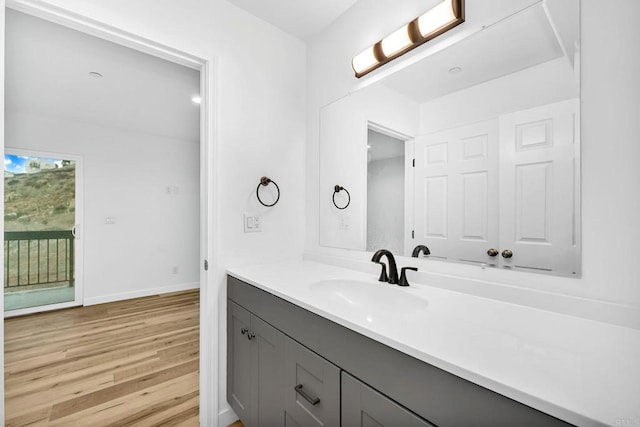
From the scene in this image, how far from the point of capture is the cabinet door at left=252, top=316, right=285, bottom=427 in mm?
1209

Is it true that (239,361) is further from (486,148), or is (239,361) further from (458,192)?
(486,148)

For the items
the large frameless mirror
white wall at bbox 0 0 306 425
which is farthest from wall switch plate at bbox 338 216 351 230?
white wall at bbox 0 0 306 425

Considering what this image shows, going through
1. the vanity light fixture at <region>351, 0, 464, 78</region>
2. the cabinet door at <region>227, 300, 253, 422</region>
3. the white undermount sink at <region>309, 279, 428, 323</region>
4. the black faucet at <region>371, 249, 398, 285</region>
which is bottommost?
the cabinet door at <region>227, 300, 253, 422</region>

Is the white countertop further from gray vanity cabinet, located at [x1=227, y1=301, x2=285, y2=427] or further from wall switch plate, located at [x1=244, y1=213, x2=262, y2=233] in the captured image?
wall switch plate, located at [x1=244, y1=213, x2=262, y2=233]

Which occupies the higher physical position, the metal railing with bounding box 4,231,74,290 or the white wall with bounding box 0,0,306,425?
the white wall with bounding box 0,0,306,425

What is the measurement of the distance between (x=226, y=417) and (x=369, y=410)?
1226mm

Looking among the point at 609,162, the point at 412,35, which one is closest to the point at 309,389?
the point at 609,162

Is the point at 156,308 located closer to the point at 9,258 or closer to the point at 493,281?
the point at 9,258

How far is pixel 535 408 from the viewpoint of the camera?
1.70 feet

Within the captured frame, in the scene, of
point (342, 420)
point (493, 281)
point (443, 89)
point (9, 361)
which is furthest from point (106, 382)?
point (443, 89)

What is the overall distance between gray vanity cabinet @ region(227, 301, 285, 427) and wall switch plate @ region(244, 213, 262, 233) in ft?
1.42

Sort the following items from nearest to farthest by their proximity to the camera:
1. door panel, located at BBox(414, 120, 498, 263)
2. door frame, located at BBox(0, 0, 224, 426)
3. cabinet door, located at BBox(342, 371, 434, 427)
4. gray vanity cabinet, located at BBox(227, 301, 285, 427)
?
1. cabinet door, located at BBox(342, 371, 434, 427)
2. door panel, located at BBox(414, 120, 498, 263)
3. gray vanity cabinet, located at BBox(227, 301, 285, 427)
4. door frame, located at BBox(0, 0, 224, 426)

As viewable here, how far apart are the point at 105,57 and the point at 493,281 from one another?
2.94 meters

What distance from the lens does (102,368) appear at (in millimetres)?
2223
